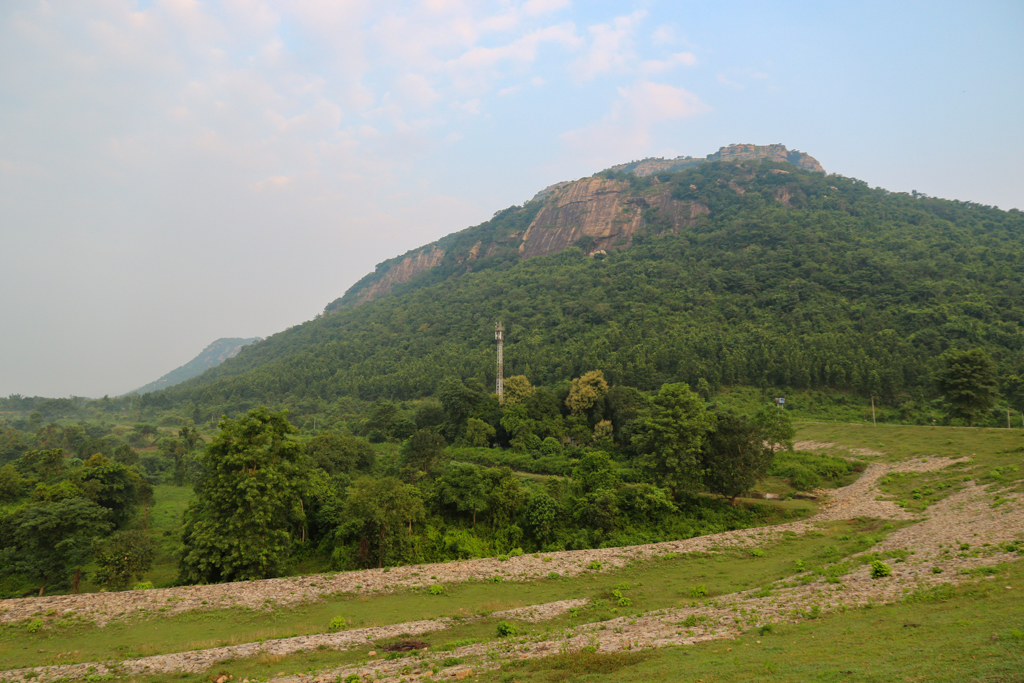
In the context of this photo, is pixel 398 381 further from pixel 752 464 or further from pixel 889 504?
pixel 889 504

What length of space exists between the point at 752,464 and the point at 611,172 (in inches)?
6536

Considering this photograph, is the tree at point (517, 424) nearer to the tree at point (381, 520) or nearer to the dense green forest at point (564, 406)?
the dense green forest at point (564, 406)

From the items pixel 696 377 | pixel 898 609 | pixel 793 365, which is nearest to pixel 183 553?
pixel 898 609

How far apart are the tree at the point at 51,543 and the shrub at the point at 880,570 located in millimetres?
31046

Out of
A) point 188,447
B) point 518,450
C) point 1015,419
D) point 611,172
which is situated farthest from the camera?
point 611,172

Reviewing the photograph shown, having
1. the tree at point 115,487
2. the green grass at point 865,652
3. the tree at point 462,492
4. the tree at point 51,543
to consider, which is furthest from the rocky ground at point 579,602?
the tree at point 115,487

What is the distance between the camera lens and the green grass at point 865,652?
6.49 m

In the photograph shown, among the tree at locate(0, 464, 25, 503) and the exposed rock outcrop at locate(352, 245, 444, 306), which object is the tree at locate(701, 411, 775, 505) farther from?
the exposed rock outcrop at locate(352, 245, 444, 306)

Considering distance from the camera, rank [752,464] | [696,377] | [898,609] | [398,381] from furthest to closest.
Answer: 1. [398,381]
2. [696,377]
3. [752,464]
4. [898,609]

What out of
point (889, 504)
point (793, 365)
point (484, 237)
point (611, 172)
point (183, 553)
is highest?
point (611, 172)

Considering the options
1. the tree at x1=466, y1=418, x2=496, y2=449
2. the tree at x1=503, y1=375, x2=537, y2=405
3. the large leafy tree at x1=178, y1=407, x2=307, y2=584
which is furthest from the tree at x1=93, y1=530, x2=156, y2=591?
the tree at x1=503, y1=375, x2=537, y2=405

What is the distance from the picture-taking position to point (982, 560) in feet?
41.9

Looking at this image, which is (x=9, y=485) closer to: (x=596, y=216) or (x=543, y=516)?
(x=543, y=516)

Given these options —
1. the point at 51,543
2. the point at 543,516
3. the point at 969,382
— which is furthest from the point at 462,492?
the point at 969,382
